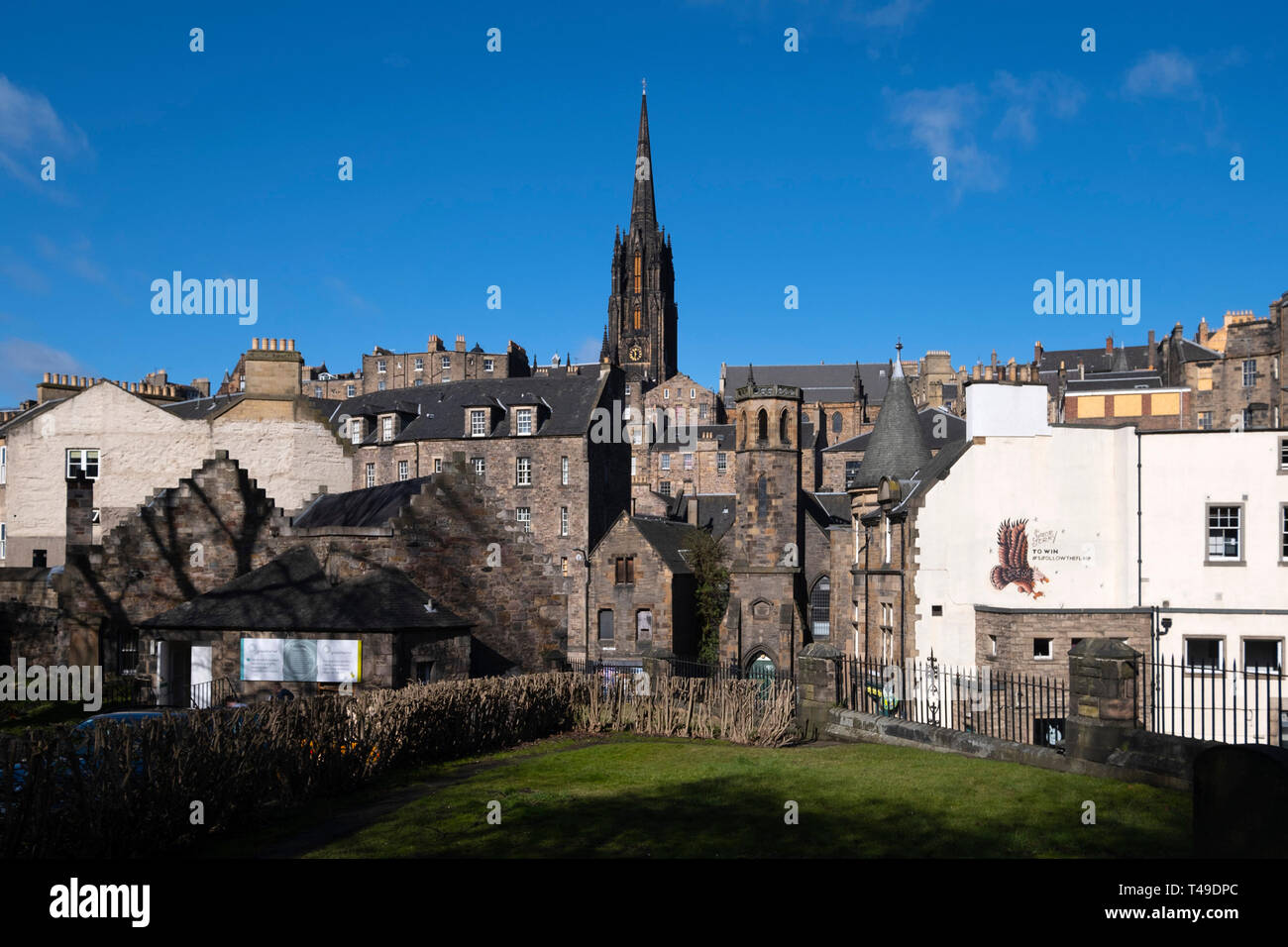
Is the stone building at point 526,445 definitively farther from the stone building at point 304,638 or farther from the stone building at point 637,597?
the stone building at point 304,638

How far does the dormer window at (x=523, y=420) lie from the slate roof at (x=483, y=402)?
583 mm

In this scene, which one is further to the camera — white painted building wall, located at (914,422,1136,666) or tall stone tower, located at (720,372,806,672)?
tall stone tower, located at (720,372,806,672)

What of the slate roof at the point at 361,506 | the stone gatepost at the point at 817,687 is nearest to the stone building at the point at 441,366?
the slate roof at the point at 361,506

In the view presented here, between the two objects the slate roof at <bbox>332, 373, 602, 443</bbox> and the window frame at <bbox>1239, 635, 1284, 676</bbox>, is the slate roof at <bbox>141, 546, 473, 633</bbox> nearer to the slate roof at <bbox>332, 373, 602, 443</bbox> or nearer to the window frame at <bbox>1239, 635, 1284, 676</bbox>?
the window frame at <bbox>1239, 635, 1284, 676</bbox>

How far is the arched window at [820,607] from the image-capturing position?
51.7 meters

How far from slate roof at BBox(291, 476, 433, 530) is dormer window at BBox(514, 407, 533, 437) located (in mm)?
28077

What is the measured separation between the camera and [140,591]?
29.4m

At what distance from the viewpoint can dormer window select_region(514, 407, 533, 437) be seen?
66.1 meters

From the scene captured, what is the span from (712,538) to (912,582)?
22.4 metres

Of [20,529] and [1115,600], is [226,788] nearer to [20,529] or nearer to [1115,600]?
[1115,600]

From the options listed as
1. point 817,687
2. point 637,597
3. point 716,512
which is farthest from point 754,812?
point 716,512

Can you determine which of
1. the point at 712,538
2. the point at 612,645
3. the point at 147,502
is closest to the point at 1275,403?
the point at 712,538

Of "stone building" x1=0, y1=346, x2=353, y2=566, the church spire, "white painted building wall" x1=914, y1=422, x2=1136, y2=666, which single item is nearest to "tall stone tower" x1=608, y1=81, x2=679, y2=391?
the church spire
